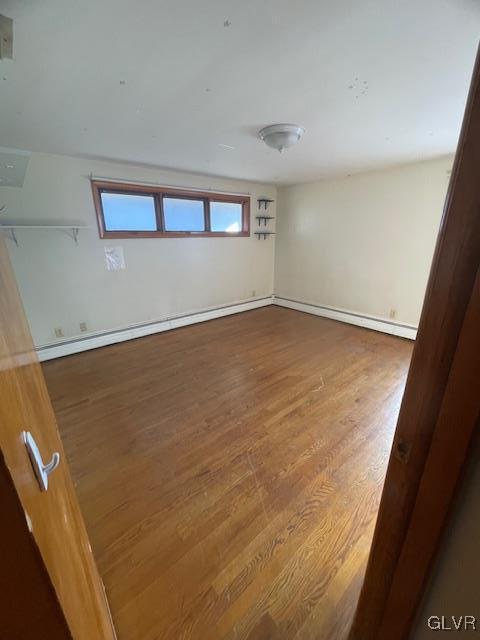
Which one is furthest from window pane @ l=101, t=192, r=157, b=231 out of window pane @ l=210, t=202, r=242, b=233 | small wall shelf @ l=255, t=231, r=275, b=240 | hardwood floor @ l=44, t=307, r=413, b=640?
small wall shelf @ l=255, t=231, r=275, b=240

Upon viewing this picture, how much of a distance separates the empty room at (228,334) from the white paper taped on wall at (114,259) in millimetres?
36

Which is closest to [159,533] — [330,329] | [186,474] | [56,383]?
[186,474]

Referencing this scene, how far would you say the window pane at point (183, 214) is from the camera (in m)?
3.76

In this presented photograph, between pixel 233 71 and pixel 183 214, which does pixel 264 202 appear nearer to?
pixel 183 214

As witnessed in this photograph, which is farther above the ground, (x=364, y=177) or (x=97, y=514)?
(x=364, y=177)

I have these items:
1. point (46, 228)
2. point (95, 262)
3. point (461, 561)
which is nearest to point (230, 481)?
point (461, 561)

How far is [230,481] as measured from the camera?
1.58m

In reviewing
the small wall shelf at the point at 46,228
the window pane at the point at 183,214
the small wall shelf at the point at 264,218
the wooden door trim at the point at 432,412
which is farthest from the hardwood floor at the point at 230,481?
the small wall shelf at the point at 264,218

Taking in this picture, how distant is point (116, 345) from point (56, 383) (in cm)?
96

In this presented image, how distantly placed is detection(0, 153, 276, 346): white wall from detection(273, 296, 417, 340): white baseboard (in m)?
1.26

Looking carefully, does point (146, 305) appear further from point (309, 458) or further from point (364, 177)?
point (364, 177)

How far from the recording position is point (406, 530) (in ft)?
1.98

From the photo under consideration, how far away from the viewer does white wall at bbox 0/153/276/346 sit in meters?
2.79

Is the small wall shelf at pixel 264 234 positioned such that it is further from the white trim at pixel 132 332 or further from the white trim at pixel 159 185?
the white trim at pixel 132 332
